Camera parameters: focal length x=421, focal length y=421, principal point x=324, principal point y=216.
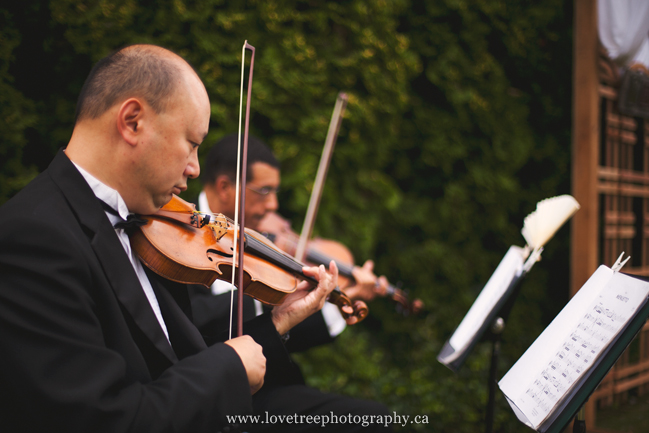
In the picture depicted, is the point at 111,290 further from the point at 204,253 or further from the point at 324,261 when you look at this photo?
the point at 324,261

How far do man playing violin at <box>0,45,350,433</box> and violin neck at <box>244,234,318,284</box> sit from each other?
30 cm

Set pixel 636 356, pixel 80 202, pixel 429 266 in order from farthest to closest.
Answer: pixel 429 266, pixel 636 356, pixel 80 202

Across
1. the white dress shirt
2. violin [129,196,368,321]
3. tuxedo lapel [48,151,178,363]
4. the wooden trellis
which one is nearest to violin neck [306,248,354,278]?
violin [129,196,368,321]

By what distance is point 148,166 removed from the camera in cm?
115

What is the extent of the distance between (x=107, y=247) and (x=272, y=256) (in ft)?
2.13

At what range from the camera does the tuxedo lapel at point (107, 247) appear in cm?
106

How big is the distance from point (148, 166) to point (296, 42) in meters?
2.21

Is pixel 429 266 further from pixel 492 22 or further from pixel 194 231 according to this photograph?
pixel 194 231

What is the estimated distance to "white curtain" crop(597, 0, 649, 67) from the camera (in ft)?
9.62

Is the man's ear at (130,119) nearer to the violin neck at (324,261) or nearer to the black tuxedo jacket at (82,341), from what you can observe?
the black tuxedo jacket at (82,341)

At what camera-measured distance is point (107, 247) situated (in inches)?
42.1

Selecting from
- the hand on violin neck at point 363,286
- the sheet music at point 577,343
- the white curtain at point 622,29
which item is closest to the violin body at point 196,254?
the sheet music at point 577,343

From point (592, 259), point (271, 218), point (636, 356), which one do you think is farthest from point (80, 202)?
point (636, 356)

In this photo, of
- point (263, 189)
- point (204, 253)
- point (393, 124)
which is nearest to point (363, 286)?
point (263, 189)
